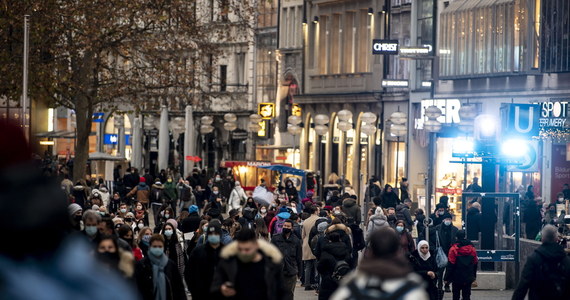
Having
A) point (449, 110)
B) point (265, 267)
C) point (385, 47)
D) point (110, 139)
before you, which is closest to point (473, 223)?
point (265, 267)

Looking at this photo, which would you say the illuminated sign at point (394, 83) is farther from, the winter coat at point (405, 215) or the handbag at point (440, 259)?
the handbag at point (440, 259)

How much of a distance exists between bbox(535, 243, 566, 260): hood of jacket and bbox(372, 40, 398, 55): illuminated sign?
109 ft

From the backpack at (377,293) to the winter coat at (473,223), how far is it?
1915 centimetres

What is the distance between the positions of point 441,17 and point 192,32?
1209 cm

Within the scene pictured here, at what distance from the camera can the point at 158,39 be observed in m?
41.5

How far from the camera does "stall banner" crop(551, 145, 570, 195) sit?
43.2 m

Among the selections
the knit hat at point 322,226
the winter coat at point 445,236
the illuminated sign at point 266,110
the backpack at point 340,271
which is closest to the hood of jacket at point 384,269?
the backpack at point 340,271

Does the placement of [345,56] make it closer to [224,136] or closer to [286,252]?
[224,136]

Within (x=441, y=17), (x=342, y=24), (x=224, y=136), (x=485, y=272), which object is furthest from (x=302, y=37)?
(x=485, y=272)

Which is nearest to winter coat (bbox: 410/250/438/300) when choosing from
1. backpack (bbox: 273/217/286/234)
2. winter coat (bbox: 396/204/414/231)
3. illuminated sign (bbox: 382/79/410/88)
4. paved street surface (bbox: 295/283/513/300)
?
paved street surface (bbox: 295/283/513/300)

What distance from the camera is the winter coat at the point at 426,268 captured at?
65.9 ft

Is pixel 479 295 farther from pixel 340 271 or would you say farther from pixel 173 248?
pixel 173 248

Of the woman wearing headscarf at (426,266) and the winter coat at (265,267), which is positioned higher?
the winter coat at (265,267)

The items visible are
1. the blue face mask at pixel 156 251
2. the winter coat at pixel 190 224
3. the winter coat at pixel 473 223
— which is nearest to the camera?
the blue face mask at pixel 156 251
